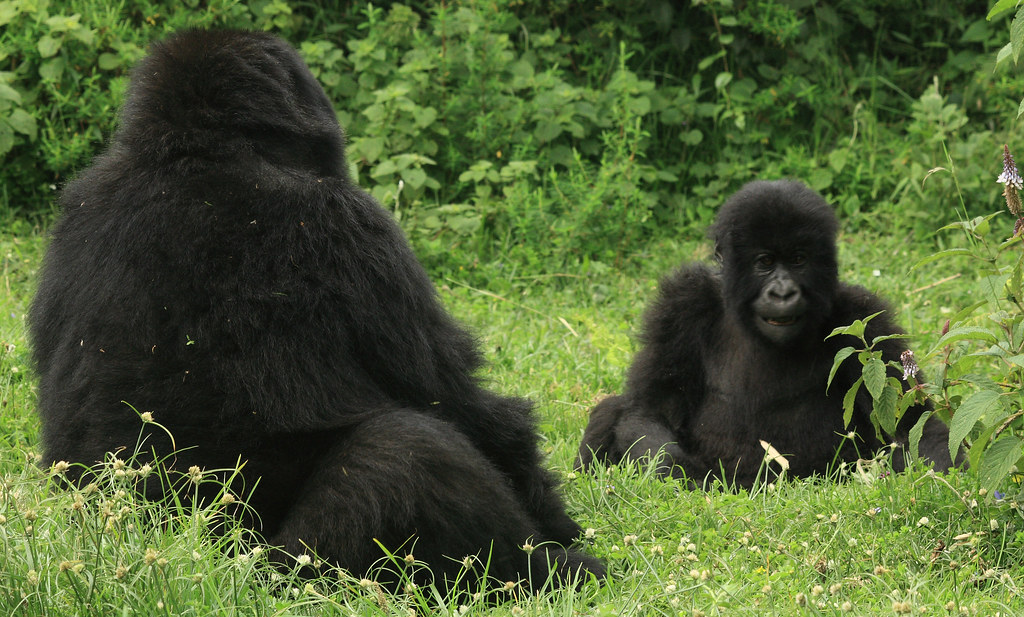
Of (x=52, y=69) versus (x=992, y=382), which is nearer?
(x=992, y=382)

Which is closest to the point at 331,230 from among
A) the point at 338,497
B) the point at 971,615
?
the point at 338,497

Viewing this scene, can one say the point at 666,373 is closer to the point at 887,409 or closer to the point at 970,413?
the point at 887,409

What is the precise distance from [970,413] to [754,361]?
1900 mm

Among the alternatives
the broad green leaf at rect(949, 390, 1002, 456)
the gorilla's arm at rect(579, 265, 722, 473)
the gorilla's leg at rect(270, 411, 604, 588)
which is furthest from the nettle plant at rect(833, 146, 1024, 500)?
the gorilla's arm at rect(579, 265, 722, 473)

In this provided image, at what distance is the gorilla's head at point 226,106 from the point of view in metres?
3.56

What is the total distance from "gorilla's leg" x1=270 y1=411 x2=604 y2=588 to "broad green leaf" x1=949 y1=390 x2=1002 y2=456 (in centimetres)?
114

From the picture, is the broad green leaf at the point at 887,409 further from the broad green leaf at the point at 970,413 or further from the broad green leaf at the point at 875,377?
the broad green leaf at the point at 970,413

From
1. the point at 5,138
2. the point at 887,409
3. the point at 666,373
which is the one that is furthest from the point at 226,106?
the point at 5,138

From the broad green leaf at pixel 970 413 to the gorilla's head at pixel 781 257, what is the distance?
4.84ft

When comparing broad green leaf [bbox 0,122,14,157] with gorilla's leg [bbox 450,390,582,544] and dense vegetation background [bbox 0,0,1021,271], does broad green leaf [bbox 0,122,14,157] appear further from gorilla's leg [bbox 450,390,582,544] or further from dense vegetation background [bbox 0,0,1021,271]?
gorilla's leg [bbox 450,390,582,544]

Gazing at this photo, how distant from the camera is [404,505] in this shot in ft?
10.5

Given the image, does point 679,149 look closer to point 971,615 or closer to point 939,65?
point 939,65

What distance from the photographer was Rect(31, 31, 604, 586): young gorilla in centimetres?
329

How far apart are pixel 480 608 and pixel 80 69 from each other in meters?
5.73
